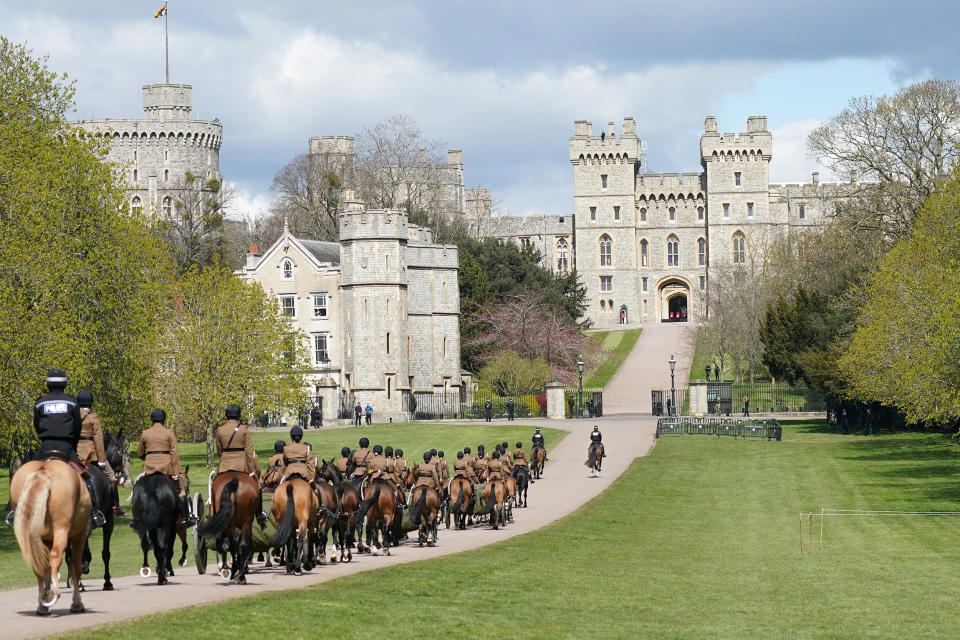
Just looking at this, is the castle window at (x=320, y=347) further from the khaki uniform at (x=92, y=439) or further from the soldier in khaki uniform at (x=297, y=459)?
the khaki uniform at (x=92, y=439)

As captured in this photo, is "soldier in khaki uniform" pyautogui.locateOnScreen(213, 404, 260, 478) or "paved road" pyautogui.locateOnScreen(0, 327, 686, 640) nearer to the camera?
"paved road" pyautogui.locateOnScreen(0, 327, 686, 640)

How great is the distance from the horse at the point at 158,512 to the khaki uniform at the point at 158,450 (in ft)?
0.49

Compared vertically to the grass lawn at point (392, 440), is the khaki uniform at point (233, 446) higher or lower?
higher

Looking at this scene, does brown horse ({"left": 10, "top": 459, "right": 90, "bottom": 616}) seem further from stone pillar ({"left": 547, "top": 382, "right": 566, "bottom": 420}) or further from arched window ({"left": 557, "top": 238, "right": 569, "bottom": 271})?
arched window ({"left": 557, "top": 238, "right": 569, "bottom": 271})

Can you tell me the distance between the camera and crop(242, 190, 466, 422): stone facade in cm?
7381

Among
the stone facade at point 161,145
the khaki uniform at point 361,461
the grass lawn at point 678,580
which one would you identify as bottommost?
the grass lawn at point 678,580

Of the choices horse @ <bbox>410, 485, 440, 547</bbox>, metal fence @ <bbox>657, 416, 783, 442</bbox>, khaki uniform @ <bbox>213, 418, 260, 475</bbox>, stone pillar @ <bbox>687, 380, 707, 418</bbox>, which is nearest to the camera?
khaki uniform @ <bbox>213, 418, 260, 475</bbox>

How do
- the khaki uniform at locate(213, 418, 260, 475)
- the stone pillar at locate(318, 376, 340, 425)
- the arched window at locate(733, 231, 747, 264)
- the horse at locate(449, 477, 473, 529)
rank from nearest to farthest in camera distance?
the khaki uniform at locate(213, 418, 260, 475) → the horse at locate(449, 477, 473, 529) → the stone pillar at locate(318, 376, 340, 425) → the arched window at locate(733, 231, 747, 264)

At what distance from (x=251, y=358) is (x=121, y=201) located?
15204mm

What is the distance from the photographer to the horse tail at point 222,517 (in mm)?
16688

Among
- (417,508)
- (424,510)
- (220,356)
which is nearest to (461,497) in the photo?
(424,510)

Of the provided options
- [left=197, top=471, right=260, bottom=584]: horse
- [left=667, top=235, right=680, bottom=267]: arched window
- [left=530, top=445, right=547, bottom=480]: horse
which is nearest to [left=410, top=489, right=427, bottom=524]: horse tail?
[left=197, top=471, right=260, bottom=584]: horse

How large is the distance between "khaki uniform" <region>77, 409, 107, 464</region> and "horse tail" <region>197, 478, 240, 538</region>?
5.17 feet

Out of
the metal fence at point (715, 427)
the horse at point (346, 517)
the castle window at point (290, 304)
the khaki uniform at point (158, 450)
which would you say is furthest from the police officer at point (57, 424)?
the castle window at point (290, 304)
